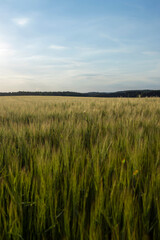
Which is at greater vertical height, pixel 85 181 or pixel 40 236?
pixel 85 181

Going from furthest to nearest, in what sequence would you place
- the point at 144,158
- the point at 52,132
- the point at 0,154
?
1. the point at 52,132
2. the point at 0,154
3. the point at 144,158

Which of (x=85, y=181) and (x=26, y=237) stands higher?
(x=85, y=181)

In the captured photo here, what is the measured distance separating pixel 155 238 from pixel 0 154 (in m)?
0.92

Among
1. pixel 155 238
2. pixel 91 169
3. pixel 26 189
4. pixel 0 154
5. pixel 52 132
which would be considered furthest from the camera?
pixel 52 132

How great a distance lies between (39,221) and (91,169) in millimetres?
374

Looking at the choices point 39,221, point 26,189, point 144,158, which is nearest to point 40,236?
point 39,221

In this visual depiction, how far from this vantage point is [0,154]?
1.16 m

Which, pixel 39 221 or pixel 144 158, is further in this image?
pixel 144 158

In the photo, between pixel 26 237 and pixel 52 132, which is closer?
pixel 26 237

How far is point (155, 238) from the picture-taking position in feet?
1.96

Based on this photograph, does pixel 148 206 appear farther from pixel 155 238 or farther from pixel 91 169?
pixel 91 169

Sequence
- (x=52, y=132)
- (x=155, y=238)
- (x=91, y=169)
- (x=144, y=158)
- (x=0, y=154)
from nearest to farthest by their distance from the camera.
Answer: (x=155, y=238) → (x=91, y=169) → (x=144, y=158) → (x=0, y=154) → (x=52, y=132)

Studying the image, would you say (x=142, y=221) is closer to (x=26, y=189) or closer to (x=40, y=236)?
(x=40, y=236)

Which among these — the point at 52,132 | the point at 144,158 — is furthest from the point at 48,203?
the point at 52,132
